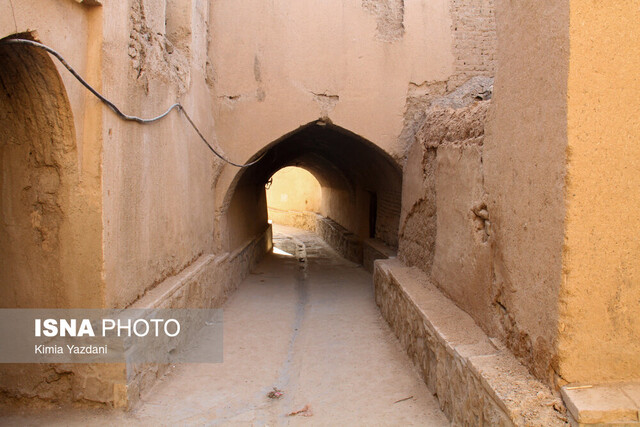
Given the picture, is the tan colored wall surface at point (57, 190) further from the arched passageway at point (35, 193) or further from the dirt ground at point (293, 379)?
the dirt ground at point (293, 379)

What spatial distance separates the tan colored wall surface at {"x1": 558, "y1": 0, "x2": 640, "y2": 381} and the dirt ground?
1.37m

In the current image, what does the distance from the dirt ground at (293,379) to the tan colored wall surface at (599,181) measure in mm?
1367

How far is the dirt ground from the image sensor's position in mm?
3604

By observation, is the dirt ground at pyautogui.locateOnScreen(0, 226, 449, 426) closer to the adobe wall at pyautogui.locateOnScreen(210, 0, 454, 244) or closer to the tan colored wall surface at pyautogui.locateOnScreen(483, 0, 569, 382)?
the tan colored wall surface at pyautogui.locateOnScreen(483, 0, 569, 382)

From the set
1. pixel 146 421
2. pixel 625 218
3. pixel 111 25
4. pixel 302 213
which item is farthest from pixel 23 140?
pixel 302 213

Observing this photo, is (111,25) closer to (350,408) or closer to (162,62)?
(162,62)

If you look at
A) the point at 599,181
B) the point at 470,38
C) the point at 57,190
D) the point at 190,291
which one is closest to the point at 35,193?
the point at 57,190

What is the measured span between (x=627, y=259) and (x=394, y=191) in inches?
261

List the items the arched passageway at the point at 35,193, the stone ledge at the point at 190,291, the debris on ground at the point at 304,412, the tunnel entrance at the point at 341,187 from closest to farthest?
1. the arched passageway at the point at 35,193
2. the stone ledge at the point at 190,291
3. the debris on ground at the point at 304,412
4. the tunnel entrance at the point at 341,187

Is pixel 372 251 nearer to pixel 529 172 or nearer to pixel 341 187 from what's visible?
pixel 341 187

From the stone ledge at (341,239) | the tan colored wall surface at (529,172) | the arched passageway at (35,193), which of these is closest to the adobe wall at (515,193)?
the tan colored wall surface at (529,172)

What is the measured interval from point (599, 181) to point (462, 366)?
1405mm

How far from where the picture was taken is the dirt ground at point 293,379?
3.60m

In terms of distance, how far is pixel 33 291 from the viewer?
3.45 meters
